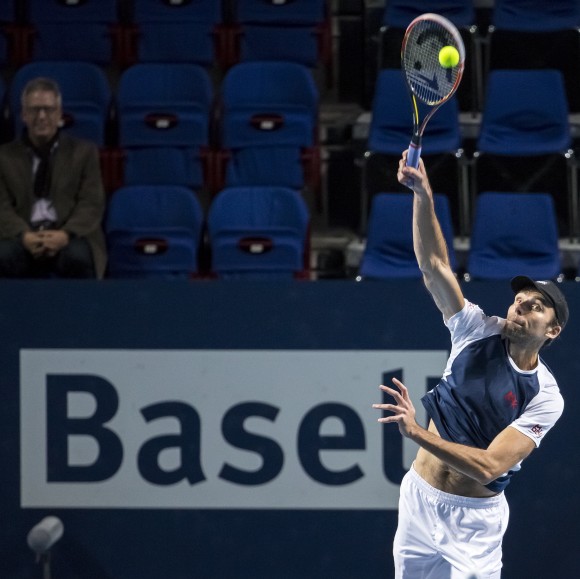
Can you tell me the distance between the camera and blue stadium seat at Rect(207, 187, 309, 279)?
24.1 ft

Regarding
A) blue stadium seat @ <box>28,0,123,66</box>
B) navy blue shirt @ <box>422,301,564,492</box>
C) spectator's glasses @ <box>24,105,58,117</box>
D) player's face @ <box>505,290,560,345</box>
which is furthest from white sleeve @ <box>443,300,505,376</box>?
blue stadium seat @ <box>28,0,123,66</box>

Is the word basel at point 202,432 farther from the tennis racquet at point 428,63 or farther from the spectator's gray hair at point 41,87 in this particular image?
the tennis racquet at point 428,63

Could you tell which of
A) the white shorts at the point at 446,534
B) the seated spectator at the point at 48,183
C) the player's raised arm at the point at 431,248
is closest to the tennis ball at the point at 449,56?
the player's raised arm at the point at 431,248

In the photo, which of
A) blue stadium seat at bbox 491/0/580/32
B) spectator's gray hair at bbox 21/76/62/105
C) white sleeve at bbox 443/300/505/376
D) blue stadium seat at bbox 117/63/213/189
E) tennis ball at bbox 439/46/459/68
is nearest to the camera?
tennis ball at bbox 439/46/459/68

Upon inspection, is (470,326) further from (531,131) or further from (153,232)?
(531,131)

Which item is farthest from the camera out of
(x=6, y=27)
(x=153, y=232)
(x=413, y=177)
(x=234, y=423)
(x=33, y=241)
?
(x=6, y=27)

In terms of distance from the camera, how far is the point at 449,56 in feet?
15.6

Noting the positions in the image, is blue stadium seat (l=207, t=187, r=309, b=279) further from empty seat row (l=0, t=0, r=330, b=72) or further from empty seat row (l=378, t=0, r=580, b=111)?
empty seat row (l=378, t=0, r=580, b=111)

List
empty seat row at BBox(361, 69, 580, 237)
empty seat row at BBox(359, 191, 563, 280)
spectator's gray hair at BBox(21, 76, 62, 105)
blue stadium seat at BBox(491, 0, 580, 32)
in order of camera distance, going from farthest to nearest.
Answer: blue stadium seat at BBox(491, 0, 580, 32) < empty seat row at BBox(361, 69, 580, 237) < empty seat row at BBox(359, 191, 563, 280) < spectator's gray hair at BBox(21, 76, 62, 105)

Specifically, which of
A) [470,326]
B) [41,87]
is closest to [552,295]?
[470,326]

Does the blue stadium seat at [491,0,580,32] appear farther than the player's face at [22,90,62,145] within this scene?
Yes

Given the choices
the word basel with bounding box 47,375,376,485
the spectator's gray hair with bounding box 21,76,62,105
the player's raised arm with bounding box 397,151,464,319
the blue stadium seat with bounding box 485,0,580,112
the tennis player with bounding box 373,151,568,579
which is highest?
the blue stadium seat with bounding box 485,0,580,112

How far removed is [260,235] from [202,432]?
55.7 inches

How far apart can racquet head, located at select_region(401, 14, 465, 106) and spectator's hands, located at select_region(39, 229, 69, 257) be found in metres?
2.45
